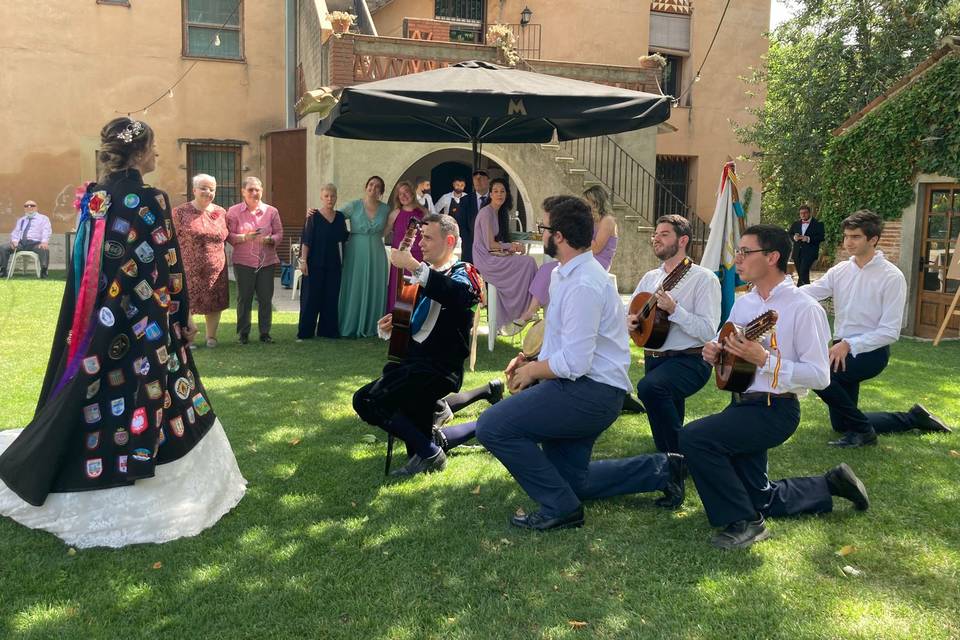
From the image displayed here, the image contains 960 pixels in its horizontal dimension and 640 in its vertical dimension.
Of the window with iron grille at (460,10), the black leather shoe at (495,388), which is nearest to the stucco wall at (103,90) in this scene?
the window with iron grille at (460,10)

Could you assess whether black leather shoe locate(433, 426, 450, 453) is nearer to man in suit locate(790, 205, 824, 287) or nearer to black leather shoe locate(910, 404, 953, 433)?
black leather shoe locate(910, 404, 953, 433)

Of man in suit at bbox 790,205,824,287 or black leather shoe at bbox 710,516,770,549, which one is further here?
man in suit at bbox 790,205,824,287

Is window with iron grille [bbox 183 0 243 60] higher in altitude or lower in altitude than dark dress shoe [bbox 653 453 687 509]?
higher

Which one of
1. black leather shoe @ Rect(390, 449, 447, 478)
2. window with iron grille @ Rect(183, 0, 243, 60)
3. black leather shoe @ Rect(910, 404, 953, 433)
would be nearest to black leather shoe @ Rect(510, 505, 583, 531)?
black leather shoe @ Rect(390, 449, 447, 478)

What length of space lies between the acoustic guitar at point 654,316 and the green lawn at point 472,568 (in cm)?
89

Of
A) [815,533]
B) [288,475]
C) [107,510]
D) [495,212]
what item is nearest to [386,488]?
[288,475]

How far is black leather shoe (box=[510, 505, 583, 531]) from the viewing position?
13.7 feet

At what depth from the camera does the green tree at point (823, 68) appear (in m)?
16.2

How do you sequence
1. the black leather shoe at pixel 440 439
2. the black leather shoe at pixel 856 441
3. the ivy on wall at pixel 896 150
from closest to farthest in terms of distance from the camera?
the black leather shoe at pixel 440 439, the black leather shoe at pixel 856 441, the ivy on wall at pixel 896 150

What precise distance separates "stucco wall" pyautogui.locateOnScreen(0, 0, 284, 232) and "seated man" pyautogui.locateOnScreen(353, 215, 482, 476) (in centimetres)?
1595

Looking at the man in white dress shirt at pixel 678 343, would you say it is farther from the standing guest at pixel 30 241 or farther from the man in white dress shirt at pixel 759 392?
the standing guest at pixel 30 241

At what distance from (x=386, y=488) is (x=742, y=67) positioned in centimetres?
2145

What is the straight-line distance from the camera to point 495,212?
909 centimetres

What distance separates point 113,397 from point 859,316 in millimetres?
4762
